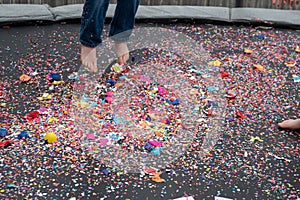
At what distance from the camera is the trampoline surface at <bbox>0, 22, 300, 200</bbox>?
1.56 meters

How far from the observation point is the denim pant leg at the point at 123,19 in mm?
2166

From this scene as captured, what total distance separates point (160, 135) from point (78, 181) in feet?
1.31

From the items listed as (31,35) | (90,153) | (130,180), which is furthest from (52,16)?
(130,180)

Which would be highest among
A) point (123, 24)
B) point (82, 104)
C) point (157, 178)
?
point (123, 24)

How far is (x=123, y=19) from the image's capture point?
7.23 feet

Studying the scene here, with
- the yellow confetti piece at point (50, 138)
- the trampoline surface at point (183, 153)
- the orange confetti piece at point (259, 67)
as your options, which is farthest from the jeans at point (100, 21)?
the orange confetti piece at point (259, 67)

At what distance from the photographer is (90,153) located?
1.70 meters

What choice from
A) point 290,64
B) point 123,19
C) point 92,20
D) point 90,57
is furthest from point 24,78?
point 290,64

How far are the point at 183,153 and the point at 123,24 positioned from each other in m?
0.75

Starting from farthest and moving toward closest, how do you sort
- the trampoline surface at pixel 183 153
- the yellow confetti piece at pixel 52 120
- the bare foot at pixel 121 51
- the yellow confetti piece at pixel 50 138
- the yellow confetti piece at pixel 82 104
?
the bare foot at pixel 121 51
the yellow confetti piece at pixel 82 104
the yellow confetti piece at pixel 52 120
the yellow confetti piece at pixel 50 138
the trampoline surface at pixel 183 153

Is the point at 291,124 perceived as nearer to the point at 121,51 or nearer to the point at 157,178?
the point at 157,178

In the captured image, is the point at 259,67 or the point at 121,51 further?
the point at 259,67

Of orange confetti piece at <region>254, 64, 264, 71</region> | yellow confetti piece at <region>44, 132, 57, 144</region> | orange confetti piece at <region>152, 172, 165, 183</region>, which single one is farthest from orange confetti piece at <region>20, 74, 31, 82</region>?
orange confetti piece at <region>254, 64, 264, 71</region>

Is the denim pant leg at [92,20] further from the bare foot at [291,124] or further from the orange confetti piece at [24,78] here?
the bare foot at [291,124]
